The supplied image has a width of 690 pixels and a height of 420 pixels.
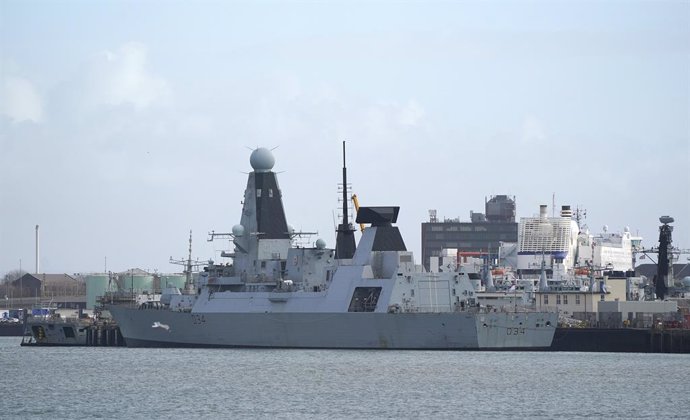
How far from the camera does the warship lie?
6316cm

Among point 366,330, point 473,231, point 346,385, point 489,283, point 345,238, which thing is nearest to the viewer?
point 346,385

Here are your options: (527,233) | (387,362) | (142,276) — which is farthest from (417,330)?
(142,276)

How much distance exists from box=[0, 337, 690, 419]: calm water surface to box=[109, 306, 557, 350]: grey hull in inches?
40.0

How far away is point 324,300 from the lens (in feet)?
213

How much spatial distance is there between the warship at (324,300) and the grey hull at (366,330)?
0.14 ft

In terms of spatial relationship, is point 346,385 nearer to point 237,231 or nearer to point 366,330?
point 366,330

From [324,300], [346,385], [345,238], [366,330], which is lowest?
[346,385]

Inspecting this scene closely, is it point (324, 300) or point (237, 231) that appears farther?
point (237, 231)

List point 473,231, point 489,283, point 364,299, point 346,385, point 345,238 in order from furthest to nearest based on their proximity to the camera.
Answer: point 473,231, point 489,283, point 345,238, point 364,299, point 346,385

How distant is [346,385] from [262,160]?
23.8 metres

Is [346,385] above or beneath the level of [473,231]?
beneath

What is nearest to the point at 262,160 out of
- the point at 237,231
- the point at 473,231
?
the point at 237,231

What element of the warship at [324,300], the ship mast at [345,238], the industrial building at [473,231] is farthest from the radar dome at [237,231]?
the industrial building at [473,231]

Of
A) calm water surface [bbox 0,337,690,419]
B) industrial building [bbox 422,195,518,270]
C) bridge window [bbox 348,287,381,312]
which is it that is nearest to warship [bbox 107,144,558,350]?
bridge window [bbox 348,287,381,312]
